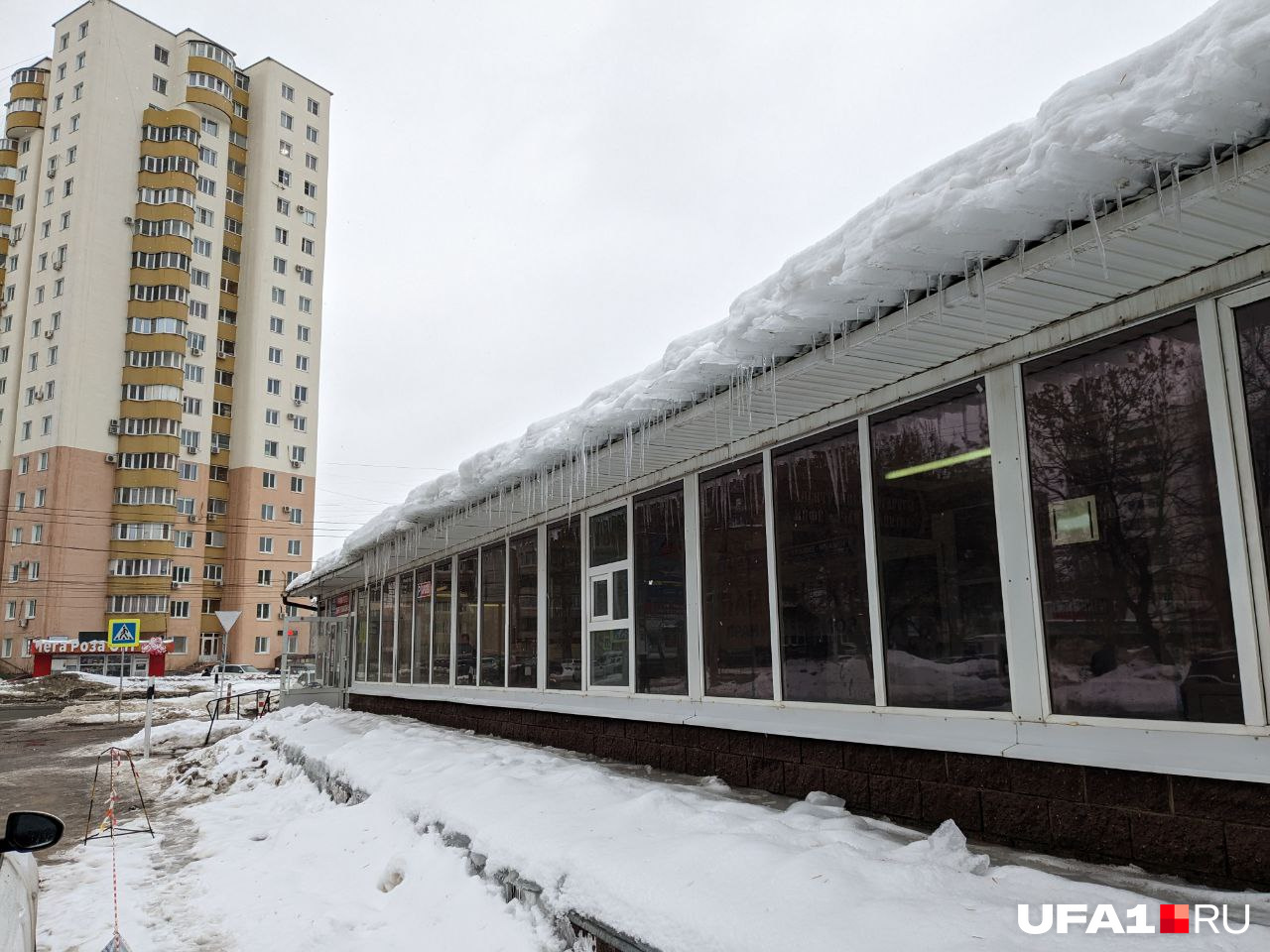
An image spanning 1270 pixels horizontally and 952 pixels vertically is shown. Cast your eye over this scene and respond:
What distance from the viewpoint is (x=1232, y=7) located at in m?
2.63

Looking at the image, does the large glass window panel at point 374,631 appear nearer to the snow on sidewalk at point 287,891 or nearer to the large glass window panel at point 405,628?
the large glass window panel at point 405,628

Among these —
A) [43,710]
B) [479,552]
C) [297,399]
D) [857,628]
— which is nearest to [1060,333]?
[857,628]

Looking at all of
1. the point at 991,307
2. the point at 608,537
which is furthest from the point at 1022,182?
the point at 608,537

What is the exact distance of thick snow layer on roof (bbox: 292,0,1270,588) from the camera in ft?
8.73

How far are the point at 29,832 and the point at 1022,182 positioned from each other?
413cm

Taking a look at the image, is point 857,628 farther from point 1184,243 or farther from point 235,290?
point 235,290

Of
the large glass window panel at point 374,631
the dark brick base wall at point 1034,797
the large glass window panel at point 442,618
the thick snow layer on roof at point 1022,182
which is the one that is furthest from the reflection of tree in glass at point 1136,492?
the large glass window panel at point 374,631

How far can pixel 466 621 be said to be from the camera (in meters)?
12.0

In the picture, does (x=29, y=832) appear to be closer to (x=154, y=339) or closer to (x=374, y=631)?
(x=374, y=631)

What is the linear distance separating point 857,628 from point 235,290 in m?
54.7

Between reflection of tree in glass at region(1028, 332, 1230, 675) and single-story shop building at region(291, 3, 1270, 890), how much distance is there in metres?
0.01

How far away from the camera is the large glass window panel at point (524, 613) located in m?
10.0

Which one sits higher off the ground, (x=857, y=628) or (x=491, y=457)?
(x=491, y=457)

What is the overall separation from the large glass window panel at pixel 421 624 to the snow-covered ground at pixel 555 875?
185 inches
